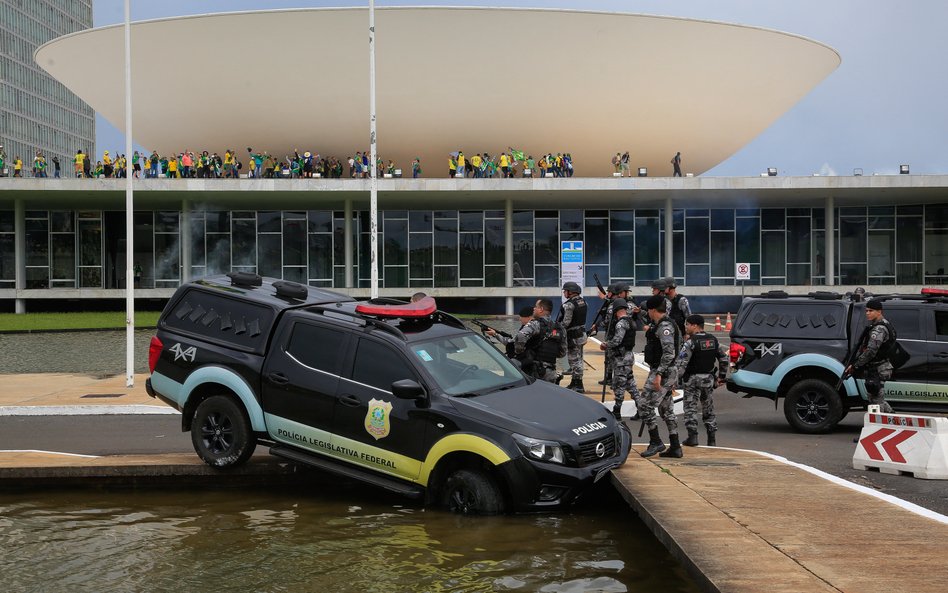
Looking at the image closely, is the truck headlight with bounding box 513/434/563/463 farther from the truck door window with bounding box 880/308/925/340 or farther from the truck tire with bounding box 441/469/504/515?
the truck door window with bounding box 880/308/925/340

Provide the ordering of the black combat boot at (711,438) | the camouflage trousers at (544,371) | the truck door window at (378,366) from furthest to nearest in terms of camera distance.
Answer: the camouflage trousers at (544,371)
the black combat boot at (711,438)
the truck door window at (378,366)

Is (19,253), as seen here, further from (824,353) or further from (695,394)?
(695,394)

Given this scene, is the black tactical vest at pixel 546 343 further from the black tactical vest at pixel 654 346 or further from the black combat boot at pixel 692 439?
the black combat boot at pixel 692 439

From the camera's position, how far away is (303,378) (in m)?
8.95

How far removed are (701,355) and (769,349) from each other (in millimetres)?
2554

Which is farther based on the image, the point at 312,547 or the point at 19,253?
the point at 19,253

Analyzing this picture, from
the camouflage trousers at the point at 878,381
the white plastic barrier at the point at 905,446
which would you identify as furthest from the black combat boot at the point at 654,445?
the camouflage trousers at the point at 878,381

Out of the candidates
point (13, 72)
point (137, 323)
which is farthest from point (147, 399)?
point (13, 72)

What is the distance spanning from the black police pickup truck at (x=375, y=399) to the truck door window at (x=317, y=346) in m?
0.01

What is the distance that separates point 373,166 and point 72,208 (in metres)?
31.1

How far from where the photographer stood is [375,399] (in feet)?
28.2

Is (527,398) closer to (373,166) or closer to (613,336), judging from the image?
(613,336)

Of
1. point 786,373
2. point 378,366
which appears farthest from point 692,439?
point 378,366

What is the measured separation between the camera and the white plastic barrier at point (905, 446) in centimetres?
958
